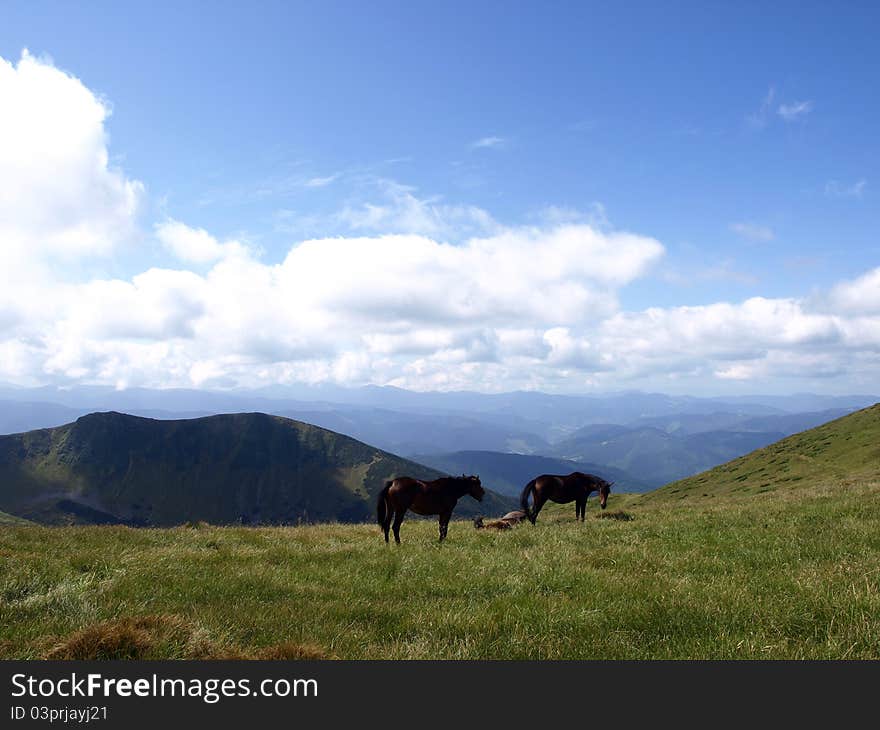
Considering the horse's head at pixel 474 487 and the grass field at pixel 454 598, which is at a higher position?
the horse's head at pixel 474 487

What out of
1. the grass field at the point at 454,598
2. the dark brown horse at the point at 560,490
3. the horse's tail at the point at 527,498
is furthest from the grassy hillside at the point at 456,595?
the dark brown horse at the point at 560,490

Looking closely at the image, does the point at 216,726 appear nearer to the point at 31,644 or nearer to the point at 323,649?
the point at 323,649

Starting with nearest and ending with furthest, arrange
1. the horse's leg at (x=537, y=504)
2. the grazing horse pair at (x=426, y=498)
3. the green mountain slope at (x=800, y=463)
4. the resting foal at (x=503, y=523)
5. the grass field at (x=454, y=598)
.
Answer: the grass field at (x=454, y=598) → the grazing horse pair at (x=426, y=498) → the resting foal at (x=503, y=523) → the horse's leg at (x=537, y=504) → the green mountain slope at (x=800, y=463)

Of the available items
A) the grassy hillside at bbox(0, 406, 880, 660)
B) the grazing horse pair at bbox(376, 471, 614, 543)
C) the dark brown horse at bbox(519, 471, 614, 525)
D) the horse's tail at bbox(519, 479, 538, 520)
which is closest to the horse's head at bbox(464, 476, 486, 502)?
the grazing horse pair at bbox(376, 471, 614, 543)

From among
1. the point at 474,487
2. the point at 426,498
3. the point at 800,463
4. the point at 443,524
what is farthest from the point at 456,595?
the point at 800,463

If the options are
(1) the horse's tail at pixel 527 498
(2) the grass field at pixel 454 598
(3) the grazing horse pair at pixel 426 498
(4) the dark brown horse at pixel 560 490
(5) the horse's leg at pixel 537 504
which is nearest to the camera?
(2) the grass field at pixel 454 598

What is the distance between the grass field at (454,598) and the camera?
627cm

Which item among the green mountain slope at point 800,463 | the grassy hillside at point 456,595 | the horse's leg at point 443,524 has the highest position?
the grassy hillside at point 456,595

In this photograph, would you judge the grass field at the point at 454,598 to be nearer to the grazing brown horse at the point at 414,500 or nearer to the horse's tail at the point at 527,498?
the grazing brown horse at the point at 414,500

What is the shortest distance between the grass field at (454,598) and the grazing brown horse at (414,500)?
7.11 ft

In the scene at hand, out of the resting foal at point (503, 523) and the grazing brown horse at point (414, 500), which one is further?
the resting foal at point (503, 523)

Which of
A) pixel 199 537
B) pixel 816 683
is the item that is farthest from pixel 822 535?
pixel 199 537

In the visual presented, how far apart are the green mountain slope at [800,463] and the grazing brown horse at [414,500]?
4471 cm

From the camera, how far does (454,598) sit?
352 inches
